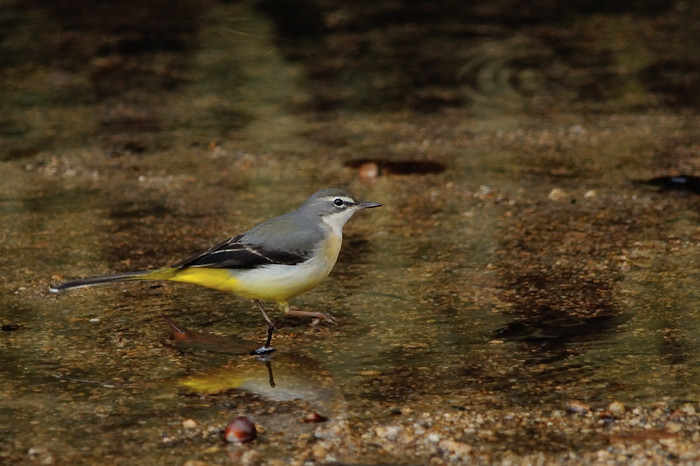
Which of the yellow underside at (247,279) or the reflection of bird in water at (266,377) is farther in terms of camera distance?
the yellow underside at (247,279)

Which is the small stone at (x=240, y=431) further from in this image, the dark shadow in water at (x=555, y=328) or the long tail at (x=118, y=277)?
the dark shadow in water at (x=555, y=328)

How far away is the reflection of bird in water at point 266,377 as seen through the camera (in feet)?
A: 15.6

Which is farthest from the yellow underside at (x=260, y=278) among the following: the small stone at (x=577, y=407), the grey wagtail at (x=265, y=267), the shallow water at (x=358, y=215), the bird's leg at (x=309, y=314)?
the small stone at (x=577, y=407)

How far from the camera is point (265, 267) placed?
554 cm

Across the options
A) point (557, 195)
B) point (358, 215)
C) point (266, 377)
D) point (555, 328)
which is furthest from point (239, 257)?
point (557, 195)

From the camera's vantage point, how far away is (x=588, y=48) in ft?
36.2

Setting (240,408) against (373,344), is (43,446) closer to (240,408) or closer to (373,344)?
(240,408)

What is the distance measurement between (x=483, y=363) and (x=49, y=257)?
9.41 ft

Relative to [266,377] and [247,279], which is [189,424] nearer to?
[266,377]

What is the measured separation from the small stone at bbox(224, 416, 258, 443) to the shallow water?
75 mm

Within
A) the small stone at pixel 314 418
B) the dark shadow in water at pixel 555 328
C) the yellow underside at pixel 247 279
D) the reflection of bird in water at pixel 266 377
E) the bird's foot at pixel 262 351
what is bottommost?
the dark shadow in water at pixel 555 328

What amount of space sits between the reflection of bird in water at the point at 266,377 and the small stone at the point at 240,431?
1.25ft

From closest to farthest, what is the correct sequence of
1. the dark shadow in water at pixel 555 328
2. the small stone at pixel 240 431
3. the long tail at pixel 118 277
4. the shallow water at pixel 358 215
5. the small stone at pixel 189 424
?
1. the small stone at pixel 240 431
2. the small stone at pixel 189 424
3. the shallow water at pixel 358 215
4. the dark shadow in water at pixel 555 328
5. the long tail at pixel 118 277

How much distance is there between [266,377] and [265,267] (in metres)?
0.70
